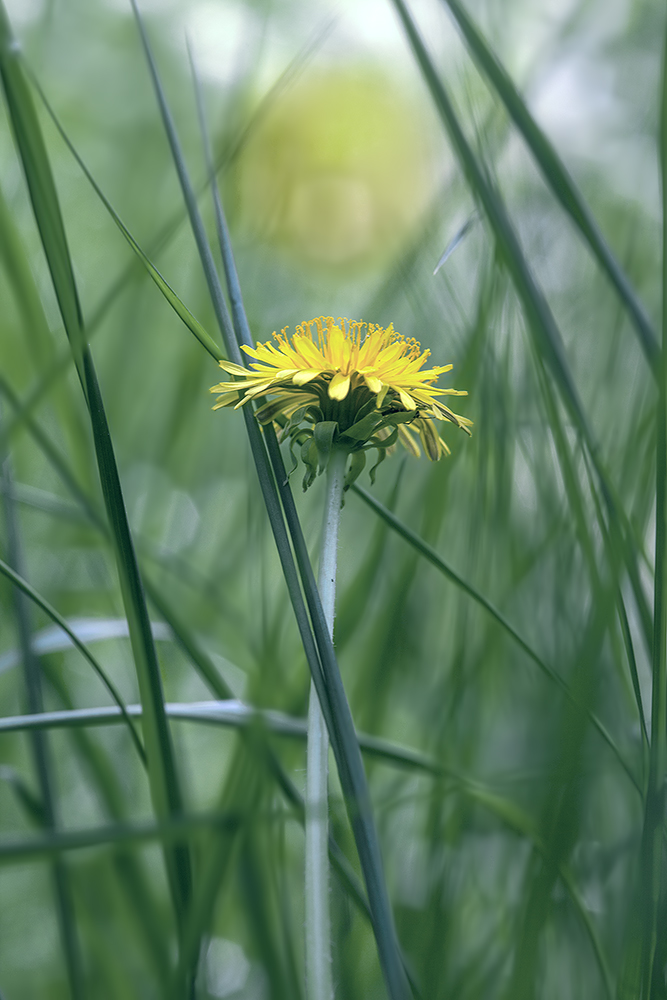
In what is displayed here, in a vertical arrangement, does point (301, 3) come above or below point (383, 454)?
above

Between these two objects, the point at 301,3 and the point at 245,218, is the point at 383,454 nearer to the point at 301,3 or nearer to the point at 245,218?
the point at 245,218

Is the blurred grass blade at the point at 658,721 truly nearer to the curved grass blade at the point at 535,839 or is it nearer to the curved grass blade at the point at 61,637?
the curved grass blade at the point at 535,839

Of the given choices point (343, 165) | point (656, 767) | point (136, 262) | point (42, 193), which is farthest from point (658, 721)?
point (343, 165)

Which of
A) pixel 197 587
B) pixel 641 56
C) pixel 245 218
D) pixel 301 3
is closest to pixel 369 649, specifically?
pixel 197 587

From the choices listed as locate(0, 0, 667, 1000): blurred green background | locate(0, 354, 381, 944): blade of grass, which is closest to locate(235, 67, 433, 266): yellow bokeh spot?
locate(0, 0, 667, 1000): blurred green background

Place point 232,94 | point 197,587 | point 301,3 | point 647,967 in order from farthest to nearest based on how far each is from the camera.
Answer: point 301,3, point 232,94, point 197,587, point 647,967

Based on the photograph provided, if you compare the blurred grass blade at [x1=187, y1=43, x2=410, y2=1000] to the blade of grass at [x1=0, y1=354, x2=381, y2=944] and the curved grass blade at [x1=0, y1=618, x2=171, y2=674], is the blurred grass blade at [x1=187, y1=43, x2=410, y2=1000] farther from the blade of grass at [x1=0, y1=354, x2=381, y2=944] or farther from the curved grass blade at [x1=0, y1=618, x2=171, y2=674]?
the curved grass blade at [x1=0, y1=618, x2=171, y2=674]

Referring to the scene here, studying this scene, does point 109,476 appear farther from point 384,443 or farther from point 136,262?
point 136,262

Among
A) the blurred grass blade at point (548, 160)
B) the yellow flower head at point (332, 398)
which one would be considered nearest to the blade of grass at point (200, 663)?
the yellow flower head at point (332, 398)
